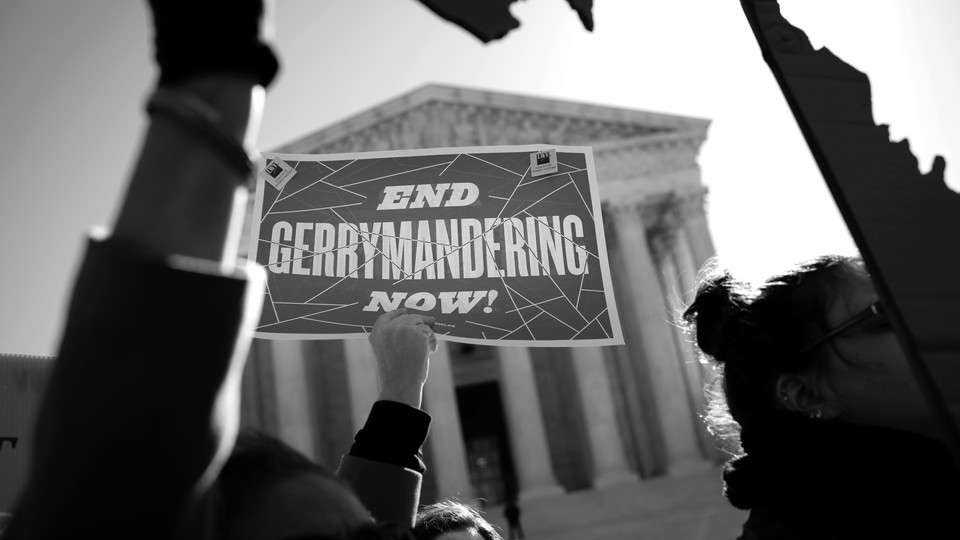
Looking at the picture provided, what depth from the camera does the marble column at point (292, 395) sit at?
2758 cm

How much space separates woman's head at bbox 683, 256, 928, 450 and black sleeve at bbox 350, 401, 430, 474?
2.63 ft

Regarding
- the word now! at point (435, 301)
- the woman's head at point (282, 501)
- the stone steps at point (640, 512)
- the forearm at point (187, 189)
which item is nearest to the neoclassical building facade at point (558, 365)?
the stone steps at point (640, 512)

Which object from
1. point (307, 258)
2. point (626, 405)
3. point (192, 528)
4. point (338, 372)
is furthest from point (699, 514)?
point (192, 528)

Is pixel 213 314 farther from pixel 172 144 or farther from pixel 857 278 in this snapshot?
pixel 857 278

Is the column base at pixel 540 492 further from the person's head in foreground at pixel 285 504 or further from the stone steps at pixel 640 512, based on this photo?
the person's head in foreground at pixel 285 504

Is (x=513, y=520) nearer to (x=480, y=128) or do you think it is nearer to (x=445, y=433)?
(x=445, y=433)

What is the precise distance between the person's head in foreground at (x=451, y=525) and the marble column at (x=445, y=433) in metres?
23.7

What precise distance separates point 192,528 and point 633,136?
103 ft

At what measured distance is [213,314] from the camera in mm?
766

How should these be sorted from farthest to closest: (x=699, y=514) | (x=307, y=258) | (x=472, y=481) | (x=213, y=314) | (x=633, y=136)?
(x=472, y=481) < (x=633, y=136) < (x=699, y=514) < (x=307, y=258) < (x=213, y=314)

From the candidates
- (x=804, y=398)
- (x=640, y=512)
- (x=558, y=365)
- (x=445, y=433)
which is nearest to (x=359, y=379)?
(x=445, y=433)

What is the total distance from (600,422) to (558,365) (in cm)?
475

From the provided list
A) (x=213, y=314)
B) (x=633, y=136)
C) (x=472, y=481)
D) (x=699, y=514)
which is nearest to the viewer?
(x=213, y=314)

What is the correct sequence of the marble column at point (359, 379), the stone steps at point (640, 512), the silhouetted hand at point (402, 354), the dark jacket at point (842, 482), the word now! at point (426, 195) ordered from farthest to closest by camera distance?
1. the marble column at point (359, 379)
2. the stone steps at point (640, 512)
3. the word now! at point (426, 195)
4. the silhouetted hand at point (402, 354)
5. the dark jacket at point (842, 482)
